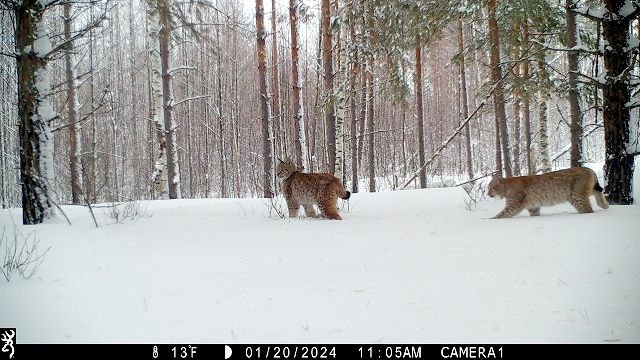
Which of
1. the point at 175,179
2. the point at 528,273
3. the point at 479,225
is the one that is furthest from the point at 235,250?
the point at 175,179

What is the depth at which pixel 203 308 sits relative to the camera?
2.57 meters

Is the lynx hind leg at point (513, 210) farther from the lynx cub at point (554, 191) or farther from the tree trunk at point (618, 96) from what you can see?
the tree trunk at point (618, 96)

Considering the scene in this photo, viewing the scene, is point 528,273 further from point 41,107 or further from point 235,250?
point 41,107

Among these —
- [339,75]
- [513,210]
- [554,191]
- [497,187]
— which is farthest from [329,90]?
[554,191]

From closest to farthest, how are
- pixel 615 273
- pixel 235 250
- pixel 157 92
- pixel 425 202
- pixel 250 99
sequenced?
pixel 615 273
pixel 235 250
pixel 425 202
pixel 157 92
pixel 250 99

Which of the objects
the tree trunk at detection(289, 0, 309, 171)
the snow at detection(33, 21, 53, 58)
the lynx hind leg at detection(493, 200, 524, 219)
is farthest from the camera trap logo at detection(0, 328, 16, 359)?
the tree trunk at detection(289, 0, 309, 171)

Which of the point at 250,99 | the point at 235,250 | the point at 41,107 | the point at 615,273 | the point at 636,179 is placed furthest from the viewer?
the point at 250,99

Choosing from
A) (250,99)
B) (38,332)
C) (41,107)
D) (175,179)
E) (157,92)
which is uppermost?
(250,99)

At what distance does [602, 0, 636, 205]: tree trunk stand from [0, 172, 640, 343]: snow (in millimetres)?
1813

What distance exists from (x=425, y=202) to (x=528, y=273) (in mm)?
5636

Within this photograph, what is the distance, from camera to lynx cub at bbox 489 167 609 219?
591 cm

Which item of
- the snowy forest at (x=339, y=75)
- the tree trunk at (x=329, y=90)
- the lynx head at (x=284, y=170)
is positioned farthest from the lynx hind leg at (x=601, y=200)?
the tree trunk at (x=329, y=90)
